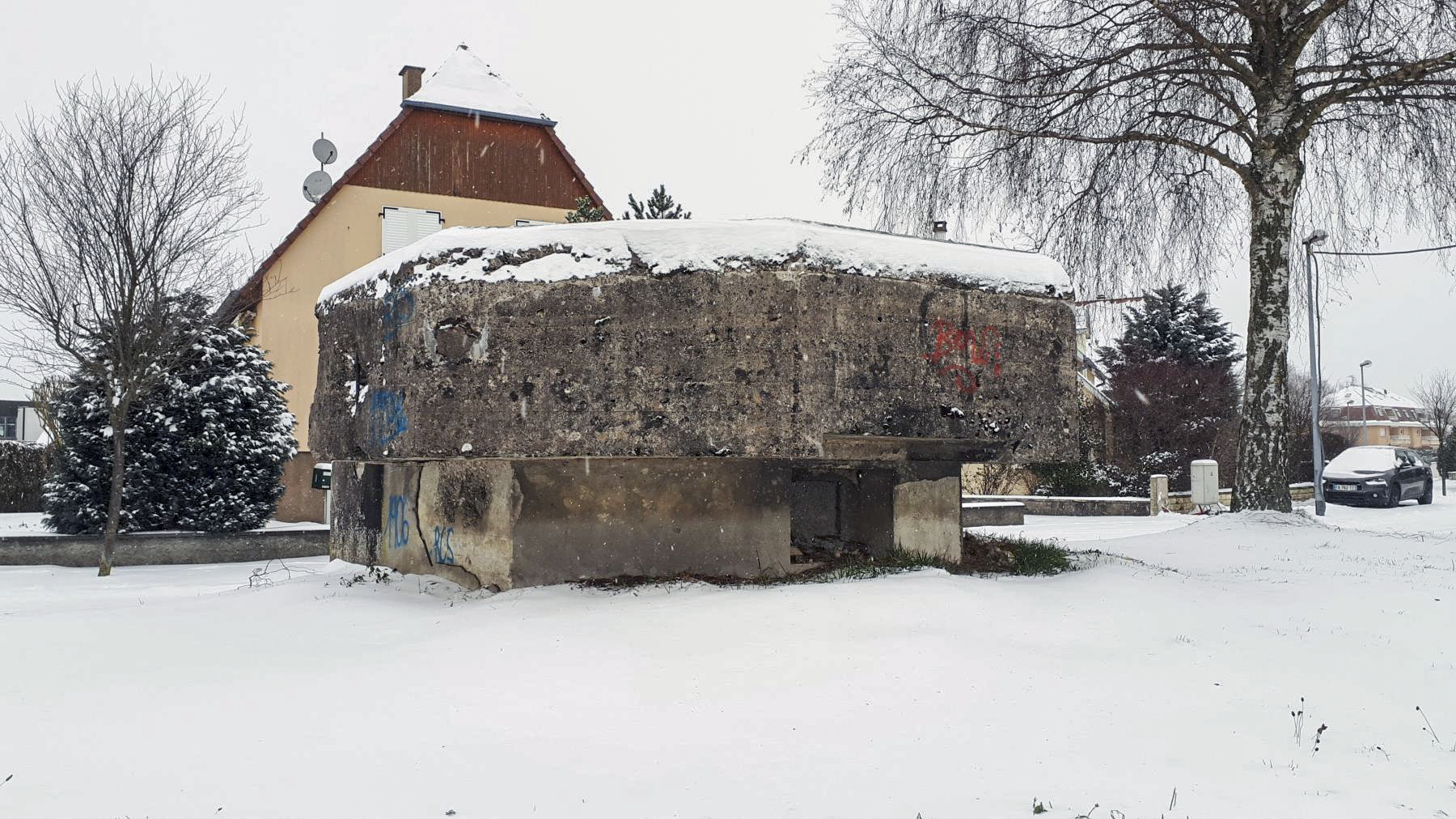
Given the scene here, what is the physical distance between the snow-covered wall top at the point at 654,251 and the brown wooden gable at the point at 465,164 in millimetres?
13623

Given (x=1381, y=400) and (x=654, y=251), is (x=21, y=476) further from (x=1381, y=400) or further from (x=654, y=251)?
(x=1381, y=400)

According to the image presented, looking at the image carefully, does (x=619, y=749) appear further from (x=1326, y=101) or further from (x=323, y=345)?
(x=1326, y=101)

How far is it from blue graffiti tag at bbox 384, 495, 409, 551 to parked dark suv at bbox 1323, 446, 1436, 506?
20.0 m

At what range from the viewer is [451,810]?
116 inches

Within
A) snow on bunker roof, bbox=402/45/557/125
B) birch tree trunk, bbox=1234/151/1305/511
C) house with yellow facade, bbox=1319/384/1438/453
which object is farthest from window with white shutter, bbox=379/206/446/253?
house with yellow facade, bbox=1319/384/1438/453

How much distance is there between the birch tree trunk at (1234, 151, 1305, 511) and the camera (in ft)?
35.1

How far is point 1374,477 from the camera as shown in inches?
829

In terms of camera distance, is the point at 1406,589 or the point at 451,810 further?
the point at 1406,589

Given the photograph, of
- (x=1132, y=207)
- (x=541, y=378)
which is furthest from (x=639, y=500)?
(x=1132, y=207)

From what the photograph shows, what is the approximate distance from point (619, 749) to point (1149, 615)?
9.87 ft

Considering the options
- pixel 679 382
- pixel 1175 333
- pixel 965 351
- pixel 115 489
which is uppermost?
pixel 1175 333

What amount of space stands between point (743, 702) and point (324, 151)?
19.8 m

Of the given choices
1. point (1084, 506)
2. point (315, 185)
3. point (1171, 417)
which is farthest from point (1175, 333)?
point (315, 185)

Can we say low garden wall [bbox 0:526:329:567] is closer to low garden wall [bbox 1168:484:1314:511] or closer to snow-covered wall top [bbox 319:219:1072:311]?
snow-covered wall top [bbox 319:219:1072:311]
